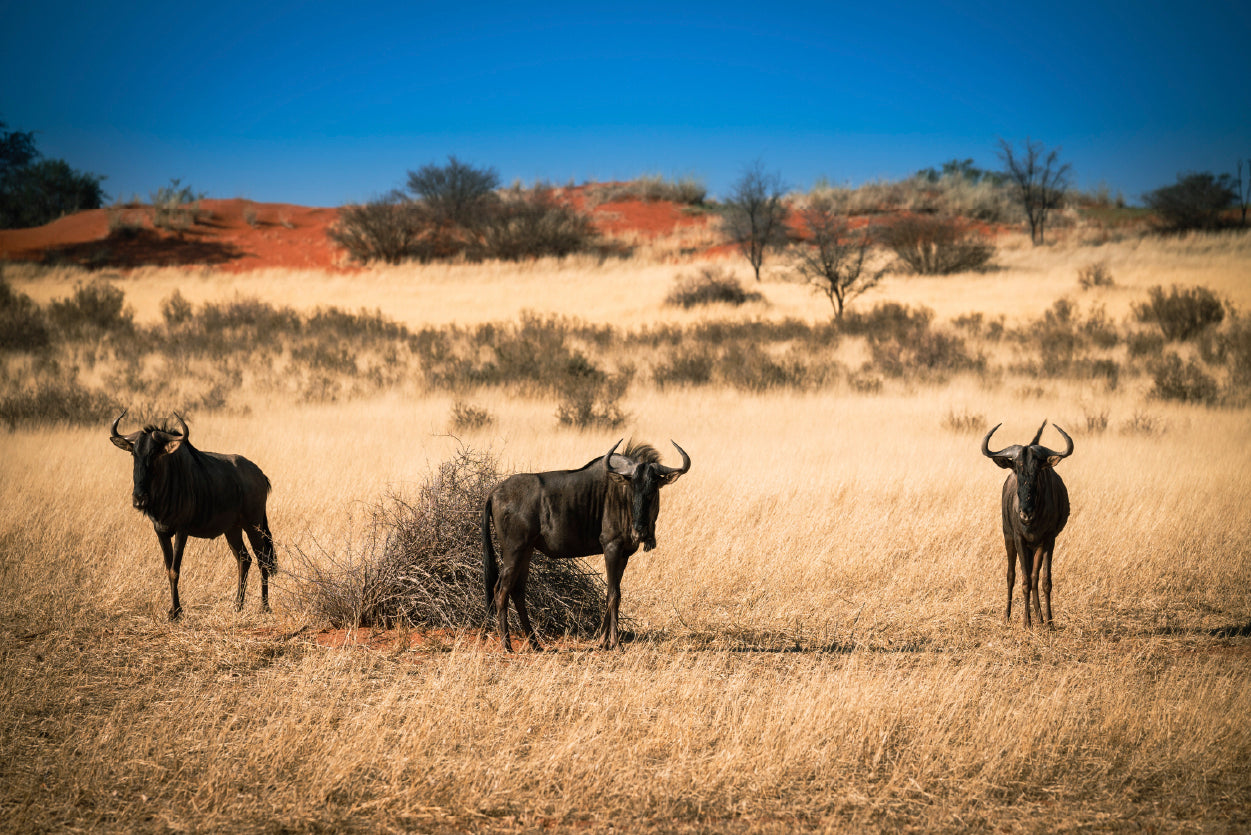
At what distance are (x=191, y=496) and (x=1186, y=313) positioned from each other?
30.2 meters

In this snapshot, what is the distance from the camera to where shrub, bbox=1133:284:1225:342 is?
87.3 ft

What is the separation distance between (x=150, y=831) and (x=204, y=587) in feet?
13.4

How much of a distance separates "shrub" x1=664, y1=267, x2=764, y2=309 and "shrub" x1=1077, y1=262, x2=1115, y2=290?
14177 mm

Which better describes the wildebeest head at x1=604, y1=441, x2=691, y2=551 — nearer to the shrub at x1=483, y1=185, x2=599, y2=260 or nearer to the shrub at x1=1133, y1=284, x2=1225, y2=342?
the shrub at x1=1133, y1=284, x2=1225, y2=342

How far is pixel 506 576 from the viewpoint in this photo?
19.4ft

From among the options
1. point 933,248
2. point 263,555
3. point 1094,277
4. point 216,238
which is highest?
point 216,238

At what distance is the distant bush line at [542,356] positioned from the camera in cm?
1831

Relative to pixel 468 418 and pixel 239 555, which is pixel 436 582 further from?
pixel 468 418

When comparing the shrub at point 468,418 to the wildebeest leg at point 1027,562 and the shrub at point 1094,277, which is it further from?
the shrub at point 1094,277

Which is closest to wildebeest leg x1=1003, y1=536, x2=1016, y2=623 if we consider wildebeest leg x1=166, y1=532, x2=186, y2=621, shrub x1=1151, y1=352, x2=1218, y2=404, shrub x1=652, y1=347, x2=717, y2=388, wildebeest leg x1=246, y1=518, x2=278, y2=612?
wildebeest leg x1=246, y1=518, x2=278, y2=612

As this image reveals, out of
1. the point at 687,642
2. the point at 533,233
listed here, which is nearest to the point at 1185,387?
the point at 687,642

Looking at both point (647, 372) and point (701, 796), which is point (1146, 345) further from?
point (701, 796)

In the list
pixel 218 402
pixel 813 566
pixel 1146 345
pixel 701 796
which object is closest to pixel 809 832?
pixel 701 796

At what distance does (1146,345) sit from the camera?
2472cm
